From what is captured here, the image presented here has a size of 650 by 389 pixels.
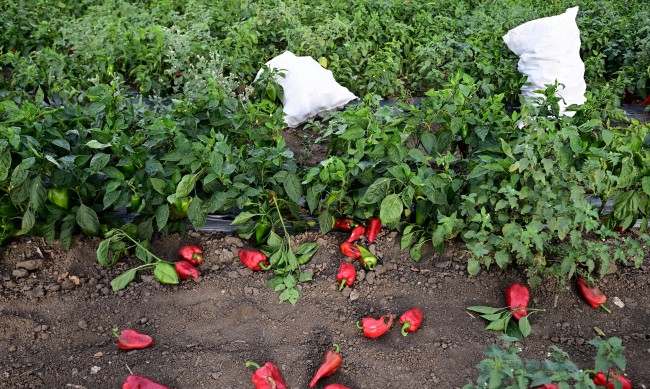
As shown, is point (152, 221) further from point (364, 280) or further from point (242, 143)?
point (364, 280)

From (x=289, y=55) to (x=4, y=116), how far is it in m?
2.17

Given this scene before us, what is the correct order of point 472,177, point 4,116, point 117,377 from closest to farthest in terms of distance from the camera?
point 117,377
point 472,177
point 4,116

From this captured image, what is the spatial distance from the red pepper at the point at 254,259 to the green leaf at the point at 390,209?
2.07 feet

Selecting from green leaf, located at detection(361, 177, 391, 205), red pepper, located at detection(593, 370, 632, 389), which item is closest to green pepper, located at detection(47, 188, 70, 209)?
green leaf, located at detection(361, 177, 391, 205)

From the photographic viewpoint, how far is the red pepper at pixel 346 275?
3322 millimetres

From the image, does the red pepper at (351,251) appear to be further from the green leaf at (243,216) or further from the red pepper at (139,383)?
the red pepper at (139,383)

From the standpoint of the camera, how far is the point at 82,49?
17.3 feet

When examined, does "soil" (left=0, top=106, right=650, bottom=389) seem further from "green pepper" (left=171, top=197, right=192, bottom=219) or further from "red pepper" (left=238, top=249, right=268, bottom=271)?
"green pepper" (left=171, top=197, right=192, bottom=219)

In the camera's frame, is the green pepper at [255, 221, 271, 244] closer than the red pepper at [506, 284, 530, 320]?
No

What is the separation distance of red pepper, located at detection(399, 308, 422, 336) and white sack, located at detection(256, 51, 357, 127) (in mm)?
2136

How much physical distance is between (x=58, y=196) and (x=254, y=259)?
3.32 feet

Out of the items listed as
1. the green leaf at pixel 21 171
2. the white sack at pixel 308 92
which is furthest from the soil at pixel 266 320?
the white sack at pixel 308 92

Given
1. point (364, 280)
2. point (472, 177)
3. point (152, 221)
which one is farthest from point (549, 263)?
point (152, 221)

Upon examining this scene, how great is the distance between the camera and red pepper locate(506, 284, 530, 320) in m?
3.16
